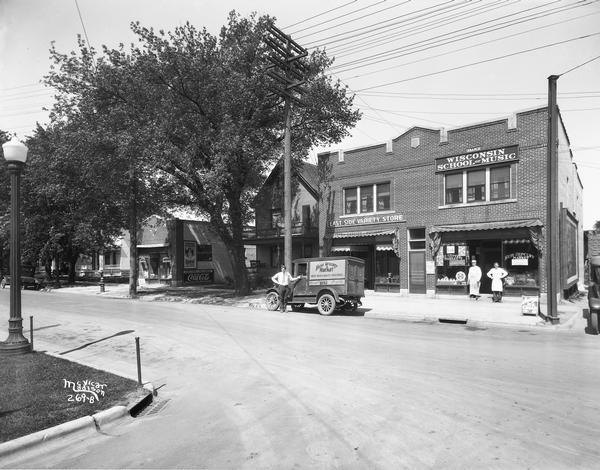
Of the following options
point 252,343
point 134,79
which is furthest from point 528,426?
point 134,79

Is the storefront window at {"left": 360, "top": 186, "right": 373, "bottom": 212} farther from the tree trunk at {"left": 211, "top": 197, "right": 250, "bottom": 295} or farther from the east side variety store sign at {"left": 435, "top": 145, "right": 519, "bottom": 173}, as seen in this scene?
the tree trunk at {"left": 211, "top": 197, "right": 250, "bottom": 295}

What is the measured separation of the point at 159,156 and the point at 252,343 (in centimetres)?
1242

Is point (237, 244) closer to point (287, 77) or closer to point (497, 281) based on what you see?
point (287, 77)

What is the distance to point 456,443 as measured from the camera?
440cm

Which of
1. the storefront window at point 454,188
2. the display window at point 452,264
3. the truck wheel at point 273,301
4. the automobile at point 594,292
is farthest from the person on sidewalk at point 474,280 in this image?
the truck wheel at point 273,301

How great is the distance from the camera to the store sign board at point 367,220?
22.9 m

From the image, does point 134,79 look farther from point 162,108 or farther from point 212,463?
point 212,463

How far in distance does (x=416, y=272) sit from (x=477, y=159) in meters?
6.11

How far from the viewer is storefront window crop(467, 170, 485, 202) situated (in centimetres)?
2042

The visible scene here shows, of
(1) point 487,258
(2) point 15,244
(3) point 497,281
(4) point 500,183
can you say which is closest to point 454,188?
(4) point 500,183

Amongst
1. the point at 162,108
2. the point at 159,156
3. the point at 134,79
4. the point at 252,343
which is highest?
the point at 134,79

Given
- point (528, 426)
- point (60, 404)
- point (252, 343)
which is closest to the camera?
point (528, 426)

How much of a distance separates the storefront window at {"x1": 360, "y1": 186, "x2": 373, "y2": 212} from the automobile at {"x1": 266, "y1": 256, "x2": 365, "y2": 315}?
26.1ft

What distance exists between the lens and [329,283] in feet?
53.3
